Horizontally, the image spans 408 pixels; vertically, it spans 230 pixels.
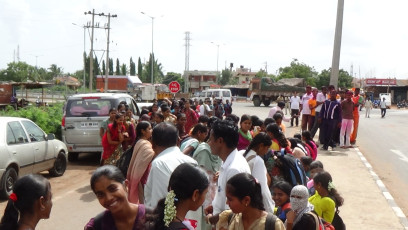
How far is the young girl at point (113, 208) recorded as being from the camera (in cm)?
312

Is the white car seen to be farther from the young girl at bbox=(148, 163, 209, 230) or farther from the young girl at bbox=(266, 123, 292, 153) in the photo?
the young girl at bbox=(148, 163, 209, 230)

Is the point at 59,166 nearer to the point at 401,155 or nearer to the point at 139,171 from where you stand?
the point at 139,171

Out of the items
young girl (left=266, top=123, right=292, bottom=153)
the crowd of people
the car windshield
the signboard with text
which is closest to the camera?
the crowd of people

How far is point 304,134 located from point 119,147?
3276 mm

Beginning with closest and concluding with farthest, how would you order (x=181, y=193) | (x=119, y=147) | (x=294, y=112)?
1. (x=181, y=193)
2. (x=119, y=147)
3. (x=294, y=112)

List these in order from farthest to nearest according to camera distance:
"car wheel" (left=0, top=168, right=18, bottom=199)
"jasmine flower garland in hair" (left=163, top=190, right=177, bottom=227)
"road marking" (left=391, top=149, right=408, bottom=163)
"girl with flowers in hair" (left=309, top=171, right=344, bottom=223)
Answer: "road marking" (left=391, top=149, right=408, bottom=163), "car wheel" (left=0, top=168, right=18, bottom=199), "girl with flowers in hair" (left=309, top=171, right=344, bottom=223), "jasmine flower garland in hair" (left=163, top=190, right=177, bottom=227)

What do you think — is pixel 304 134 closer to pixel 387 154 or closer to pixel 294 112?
pixel 387 154

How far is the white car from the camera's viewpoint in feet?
29.3

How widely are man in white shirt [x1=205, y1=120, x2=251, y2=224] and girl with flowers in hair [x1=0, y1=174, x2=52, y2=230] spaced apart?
1.53 meters

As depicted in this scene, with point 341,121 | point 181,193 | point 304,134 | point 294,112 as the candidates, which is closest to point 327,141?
point 341,121

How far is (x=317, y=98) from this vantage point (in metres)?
15.3

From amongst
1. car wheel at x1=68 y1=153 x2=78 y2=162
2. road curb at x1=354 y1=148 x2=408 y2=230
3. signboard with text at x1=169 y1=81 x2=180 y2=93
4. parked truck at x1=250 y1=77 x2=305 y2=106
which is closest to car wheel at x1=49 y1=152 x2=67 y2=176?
car wheel at x1=68 y1=153 x2=78 y2=162

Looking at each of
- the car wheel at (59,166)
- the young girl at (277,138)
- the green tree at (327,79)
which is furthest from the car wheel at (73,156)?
the green tree at (327,79)

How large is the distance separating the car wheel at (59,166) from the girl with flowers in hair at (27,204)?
835 centimetres
